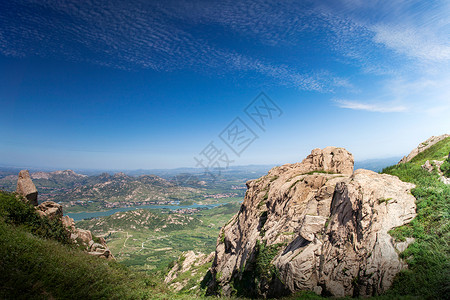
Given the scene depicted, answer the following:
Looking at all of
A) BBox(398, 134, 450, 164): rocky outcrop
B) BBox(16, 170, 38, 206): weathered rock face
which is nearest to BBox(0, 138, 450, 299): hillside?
BBox(16, 170, 38, 206): weathered rock face

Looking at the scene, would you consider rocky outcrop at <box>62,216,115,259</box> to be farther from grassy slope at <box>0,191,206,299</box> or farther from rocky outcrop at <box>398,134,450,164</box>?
rocky outcrop at <box>398,134,450,164</box>

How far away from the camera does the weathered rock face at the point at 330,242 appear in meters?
10.4

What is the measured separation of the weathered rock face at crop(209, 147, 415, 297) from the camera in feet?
34.2

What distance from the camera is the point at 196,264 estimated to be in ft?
132

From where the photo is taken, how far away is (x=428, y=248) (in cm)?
973

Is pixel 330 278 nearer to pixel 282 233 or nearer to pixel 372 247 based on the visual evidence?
pixel 372 247

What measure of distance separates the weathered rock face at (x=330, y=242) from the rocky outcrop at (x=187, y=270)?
15300mm

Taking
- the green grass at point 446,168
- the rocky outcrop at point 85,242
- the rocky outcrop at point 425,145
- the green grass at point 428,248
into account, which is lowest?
the rocky outcrop at point 85,242

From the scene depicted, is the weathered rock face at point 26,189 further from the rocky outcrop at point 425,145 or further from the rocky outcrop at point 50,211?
the rocky outcrop at point 425,145

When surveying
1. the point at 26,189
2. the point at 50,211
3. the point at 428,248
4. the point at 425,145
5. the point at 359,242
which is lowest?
the point at 50,211

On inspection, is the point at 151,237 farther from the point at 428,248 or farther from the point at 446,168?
the point at 428,248

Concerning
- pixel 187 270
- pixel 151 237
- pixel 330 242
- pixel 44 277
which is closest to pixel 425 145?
pixel 330 242

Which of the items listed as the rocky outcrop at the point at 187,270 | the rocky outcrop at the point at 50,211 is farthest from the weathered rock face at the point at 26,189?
the rocky outcrop at the point at 187,270

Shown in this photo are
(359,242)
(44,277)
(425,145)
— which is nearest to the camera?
(44,277)
